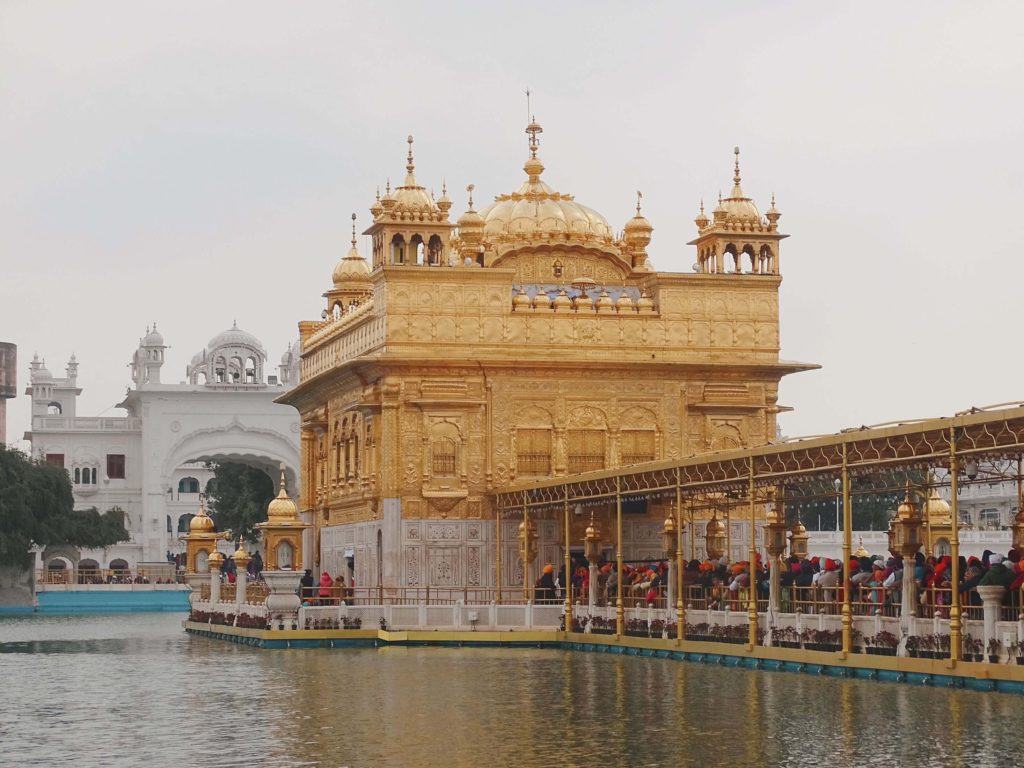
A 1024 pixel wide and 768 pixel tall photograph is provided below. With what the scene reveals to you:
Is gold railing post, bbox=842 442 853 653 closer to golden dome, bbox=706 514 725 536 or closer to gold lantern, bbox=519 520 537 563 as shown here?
gold lantern, bbox=519 520 537 563

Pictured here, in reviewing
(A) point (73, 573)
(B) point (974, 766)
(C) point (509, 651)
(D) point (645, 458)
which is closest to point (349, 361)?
(D) point (645, 458)

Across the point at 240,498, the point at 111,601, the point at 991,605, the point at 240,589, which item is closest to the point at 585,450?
the point at 240,589

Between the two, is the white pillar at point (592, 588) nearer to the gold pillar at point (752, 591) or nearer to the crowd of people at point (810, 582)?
the crowd of people at point (810, 582)

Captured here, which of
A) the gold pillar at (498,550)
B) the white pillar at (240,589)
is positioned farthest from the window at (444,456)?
the white pillar at (240,589)

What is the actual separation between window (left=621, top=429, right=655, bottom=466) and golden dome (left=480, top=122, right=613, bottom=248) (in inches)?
168

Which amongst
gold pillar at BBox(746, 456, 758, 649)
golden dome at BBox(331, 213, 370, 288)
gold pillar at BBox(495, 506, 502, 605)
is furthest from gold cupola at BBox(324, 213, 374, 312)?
gold pillar at BBox(746, 456, 758, 649)

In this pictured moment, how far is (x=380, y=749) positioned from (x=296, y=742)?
41.0 inches

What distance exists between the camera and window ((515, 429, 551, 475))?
3803cm

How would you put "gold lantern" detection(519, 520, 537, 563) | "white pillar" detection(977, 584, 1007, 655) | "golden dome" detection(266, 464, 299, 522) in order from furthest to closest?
"golden dome" detection(266, 464, 299, 522) < "gold lantern" detection(519, 520, 537, 563) < "white pillar" detection(977, 584, 1007, 655)

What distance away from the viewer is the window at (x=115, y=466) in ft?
288

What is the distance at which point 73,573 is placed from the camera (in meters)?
73.9

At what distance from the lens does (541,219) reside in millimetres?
40531

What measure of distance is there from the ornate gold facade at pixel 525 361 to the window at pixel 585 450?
27mm

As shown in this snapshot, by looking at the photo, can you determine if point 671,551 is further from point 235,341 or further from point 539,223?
point 235,341
